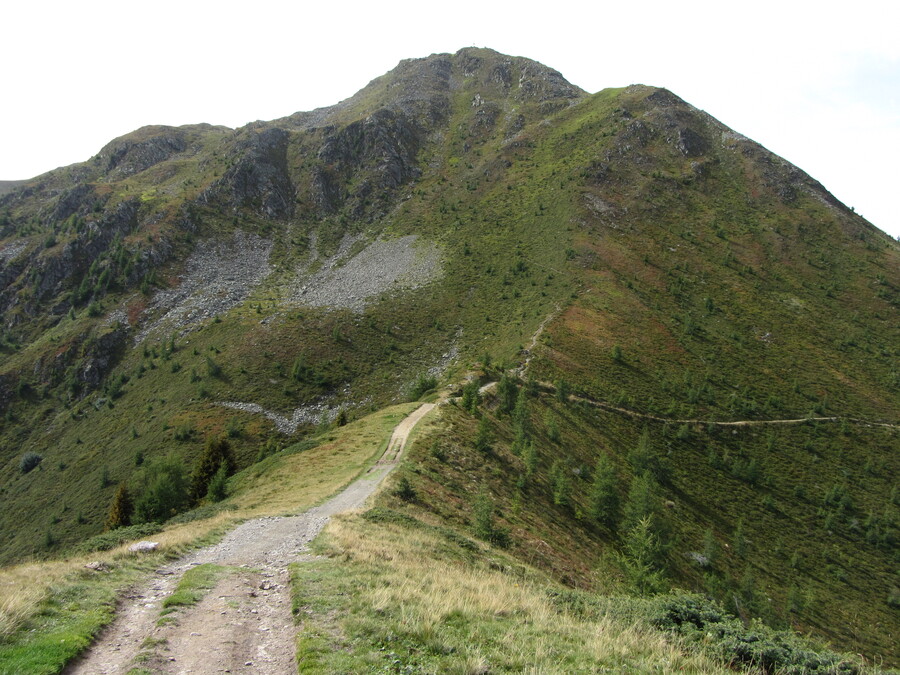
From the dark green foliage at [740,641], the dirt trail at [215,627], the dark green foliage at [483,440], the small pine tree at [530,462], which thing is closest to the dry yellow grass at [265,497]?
the dirt trail at [215,627]

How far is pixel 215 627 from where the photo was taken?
978 centimetres

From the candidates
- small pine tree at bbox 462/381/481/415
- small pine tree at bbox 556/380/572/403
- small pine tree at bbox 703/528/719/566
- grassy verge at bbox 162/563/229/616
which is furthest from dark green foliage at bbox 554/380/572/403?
grassy verge at bbox 162/563/229/616

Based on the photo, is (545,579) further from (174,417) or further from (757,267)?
(757,267)

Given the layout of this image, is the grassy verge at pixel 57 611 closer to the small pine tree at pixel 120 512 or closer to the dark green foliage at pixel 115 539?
the dark green foliage at pixel 115 539

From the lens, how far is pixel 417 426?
4006 cm

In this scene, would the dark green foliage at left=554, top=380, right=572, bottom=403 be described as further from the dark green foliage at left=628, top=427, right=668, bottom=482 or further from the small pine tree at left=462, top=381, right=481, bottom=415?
the small pine tree at left=462, top=381, right=481, bottom=415

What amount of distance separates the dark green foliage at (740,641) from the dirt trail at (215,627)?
8.70 metres

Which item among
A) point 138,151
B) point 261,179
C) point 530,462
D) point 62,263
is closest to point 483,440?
point 530,462

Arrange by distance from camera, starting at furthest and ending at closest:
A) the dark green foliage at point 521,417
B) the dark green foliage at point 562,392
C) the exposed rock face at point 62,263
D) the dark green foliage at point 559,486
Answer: the exposed rock face at point 62,263
the dark green foliage at point 562,392
the dark green foliage at point 521,417
the dark green foliage at point 559,486

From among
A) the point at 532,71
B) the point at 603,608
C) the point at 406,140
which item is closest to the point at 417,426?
the point at 603,608

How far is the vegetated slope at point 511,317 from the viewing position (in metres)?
44.7

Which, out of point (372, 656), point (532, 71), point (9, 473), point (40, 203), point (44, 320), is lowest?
point (9, 473)

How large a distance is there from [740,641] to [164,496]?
42.8 m

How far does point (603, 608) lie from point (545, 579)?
292 inches
